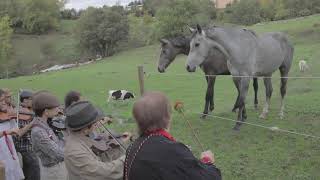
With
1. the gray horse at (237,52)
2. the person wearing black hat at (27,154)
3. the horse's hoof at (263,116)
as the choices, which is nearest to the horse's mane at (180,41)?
the gray horse at (237,52)

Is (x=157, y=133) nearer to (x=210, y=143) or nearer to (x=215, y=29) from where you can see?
(x=210, y=143)

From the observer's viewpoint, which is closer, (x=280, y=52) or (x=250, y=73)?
(x=250, y=73)

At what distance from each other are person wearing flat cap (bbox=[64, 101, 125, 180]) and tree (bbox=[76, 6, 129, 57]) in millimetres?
49250

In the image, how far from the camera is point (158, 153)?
2781 mm

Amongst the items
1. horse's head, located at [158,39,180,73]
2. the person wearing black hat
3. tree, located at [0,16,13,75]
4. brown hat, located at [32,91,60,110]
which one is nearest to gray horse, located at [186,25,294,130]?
horse's head, located at [158,39,180,73]

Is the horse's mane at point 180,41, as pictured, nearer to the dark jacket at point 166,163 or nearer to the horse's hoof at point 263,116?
the horse's hoof at point 263,116

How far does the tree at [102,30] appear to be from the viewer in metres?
52.7

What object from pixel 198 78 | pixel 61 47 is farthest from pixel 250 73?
pixel 61 47

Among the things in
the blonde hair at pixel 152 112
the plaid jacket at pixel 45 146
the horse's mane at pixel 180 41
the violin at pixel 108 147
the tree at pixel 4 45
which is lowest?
the tree at pixel 4 45

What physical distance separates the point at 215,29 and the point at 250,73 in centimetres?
116

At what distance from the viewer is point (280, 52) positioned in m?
10.5

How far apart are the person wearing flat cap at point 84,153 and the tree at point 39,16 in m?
75.2

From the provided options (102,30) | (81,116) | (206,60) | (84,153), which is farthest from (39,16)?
(84,153)

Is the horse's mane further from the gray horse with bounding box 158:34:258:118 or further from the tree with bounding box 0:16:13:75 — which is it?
the tree with bounding box 0:16:13:75
